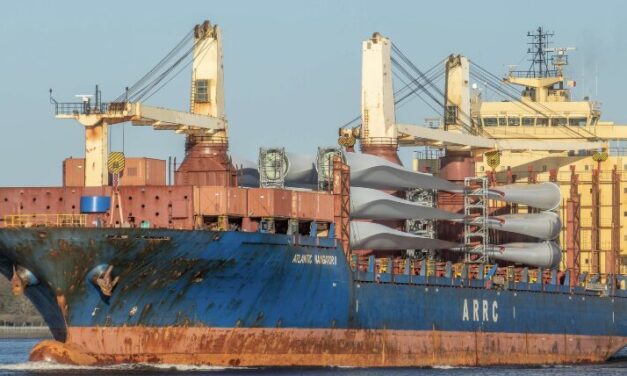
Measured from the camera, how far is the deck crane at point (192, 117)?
65.2 metres

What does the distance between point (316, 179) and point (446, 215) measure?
6.89 metres

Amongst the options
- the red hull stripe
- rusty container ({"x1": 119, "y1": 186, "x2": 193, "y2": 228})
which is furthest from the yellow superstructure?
rusty container ({"x1": 119, "y1": 186, "x2": 193, "y2": 228})

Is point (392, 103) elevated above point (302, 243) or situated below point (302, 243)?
above

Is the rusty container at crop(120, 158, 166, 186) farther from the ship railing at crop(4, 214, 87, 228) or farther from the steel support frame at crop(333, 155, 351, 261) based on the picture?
the steel support frame at crop(333, 155, 351, 261)

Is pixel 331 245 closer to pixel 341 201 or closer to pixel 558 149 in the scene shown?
pixel 341 201

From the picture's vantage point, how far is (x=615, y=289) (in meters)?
88.5

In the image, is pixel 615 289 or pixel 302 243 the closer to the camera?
pixel 302 243

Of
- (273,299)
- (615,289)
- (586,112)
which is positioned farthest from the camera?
(586,112)

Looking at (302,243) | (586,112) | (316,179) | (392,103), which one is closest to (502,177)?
(586,112)

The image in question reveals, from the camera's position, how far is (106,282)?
61125mm

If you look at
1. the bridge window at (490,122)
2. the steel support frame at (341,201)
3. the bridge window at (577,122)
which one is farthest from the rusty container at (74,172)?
the bridge window at (577,122)

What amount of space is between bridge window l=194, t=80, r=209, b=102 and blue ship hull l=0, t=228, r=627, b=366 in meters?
9.30

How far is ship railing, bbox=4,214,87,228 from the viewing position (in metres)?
62.3

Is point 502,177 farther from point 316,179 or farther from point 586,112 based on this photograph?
point 316,179
